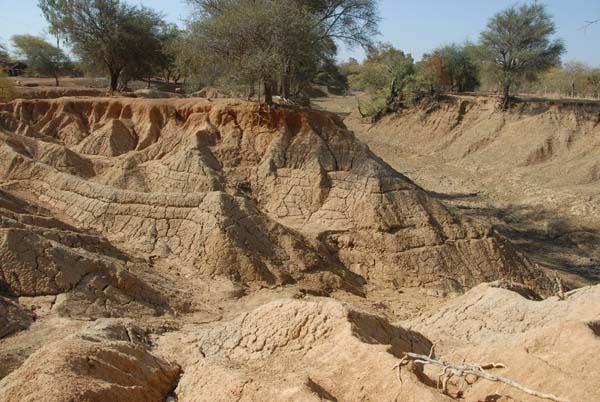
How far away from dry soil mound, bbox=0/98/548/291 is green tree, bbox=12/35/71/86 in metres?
27.4

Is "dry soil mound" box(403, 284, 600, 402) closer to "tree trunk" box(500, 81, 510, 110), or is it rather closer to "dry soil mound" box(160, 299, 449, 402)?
"dry soil mound" box(160, 299, 449, 402)

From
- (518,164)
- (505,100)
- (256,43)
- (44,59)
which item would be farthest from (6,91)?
(505,100)

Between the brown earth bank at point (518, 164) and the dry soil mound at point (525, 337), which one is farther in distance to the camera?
the brown earth bank at point (518, 164)

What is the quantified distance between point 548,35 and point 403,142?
10211 mm

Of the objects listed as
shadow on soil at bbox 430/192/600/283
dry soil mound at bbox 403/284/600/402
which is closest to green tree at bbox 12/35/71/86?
shadow on soil at bbox 430/192/600/283

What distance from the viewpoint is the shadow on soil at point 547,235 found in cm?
1867

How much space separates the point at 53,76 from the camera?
4447 cm

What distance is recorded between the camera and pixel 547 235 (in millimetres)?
21156

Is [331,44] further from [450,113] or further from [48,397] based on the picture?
[48,397]

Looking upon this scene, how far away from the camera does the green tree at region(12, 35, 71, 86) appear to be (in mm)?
42875

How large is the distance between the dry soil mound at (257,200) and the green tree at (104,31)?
39.8ft

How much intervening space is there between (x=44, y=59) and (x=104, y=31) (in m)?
16.5

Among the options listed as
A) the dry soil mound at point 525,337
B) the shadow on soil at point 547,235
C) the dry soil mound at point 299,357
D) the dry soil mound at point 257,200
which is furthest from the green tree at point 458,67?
the dry soil mound at point 299,357

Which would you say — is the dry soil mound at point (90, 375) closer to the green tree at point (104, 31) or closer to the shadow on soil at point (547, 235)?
the shadow on soil at point (547, 235)
